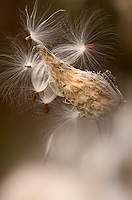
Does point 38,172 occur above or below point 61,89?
below

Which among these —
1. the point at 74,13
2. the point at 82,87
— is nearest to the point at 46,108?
the point at 82,87

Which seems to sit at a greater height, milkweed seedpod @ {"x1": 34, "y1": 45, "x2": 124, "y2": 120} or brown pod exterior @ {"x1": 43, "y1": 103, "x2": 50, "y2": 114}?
milkweed seedpod @ {"x1": 34, "y1": 45, "x2": 124, "y2": 120}

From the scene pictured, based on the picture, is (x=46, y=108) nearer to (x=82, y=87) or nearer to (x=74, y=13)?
(x=82, y=87)

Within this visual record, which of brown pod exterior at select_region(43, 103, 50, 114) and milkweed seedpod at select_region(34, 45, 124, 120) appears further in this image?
brown pod exterior at select_region(43, 103, 50, 114)

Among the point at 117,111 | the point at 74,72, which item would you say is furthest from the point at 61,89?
the point at 117,111

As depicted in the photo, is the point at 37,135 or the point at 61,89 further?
the point at 37,135

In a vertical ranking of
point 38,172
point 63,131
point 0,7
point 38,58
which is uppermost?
point 0,7

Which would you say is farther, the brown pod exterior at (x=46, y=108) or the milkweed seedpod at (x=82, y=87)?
the brown pod exterior at (x=46, y=108)

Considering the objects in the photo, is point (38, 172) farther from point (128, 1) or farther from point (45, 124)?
point (128, 1)
